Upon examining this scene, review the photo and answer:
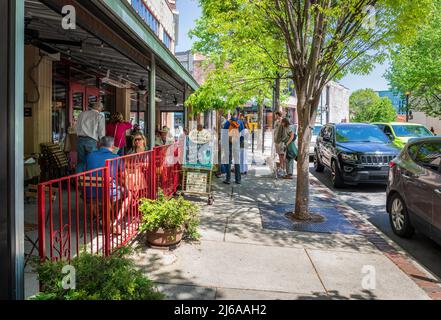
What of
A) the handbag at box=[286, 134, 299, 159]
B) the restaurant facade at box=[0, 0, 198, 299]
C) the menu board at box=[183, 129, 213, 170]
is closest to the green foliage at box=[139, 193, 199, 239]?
the restaurant facade at box=[0, 0, 198, 299]

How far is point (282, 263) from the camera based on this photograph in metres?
4.80

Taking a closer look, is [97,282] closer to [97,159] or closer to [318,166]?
[97,159]

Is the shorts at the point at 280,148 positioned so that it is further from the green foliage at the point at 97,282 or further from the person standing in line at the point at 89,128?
the green foliage at the point at 97,282

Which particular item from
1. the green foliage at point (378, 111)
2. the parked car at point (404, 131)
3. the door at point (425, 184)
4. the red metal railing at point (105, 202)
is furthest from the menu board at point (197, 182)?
the green foliage at point (378, 111)

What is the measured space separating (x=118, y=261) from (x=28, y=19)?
472cm

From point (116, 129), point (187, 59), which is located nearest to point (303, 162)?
point (116, 129)

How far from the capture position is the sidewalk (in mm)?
4027

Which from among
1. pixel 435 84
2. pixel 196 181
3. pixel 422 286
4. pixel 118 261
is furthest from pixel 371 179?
pixel 435 84

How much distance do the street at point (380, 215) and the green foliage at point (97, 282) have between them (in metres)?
3.77

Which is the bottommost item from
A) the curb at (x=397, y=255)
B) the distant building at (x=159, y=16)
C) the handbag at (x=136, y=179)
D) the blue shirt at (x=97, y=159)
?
the curb at (x=397, y=255)

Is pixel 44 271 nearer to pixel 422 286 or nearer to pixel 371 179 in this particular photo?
pixel 422 286

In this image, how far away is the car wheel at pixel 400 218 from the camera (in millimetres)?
5908

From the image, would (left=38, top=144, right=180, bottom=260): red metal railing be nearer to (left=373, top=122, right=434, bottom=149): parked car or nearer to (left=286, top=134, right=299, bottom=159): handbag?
(left=286, top=134, right=299, bottom=159): handbag

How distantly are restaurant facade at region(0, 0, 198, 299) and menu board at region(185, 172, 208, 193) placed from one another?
3.89ft
